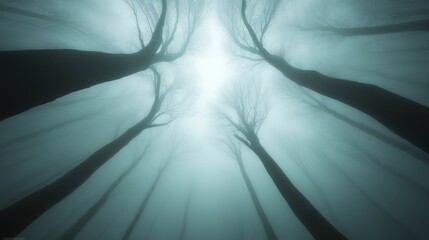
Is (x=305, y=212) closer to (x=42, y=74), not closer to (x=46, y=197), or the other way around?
(x=42, y=74)

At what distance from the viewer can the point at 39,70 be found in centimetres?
175

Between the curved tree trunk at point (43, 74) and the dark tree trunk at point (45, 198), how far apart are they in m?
2.41

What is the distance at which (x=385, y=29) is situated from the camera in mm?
9031

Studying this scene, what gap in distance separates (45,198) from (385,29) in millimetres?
13681

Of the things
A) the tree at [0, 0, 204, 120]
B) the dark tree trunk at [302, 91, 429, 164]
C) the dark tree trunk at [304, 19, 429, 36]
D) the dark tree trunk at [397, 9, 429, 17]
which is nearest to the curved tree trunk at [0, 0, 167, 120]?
the tree at [0, 0, 204, 120]

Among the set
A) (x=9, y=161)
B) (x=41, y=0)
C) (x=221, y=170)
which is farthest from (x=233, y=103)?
(x=221, y=170)

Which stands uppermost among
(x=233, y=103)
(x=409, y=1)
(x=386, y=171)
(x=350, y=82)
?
(x=409, y=1)

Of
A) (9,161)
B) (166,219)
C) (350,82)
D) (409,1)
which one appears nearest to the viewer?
(350,82)

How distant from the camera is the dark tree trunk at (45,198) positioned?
9.53 ft

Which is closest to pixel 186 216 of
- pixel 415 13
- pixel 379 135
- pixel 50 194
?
pixel 50 194

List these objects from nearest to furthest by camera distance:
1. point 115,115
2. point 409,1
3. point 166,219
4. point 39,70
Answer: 1. point 39,70
2. point 409,1
3. point 166,219
4. point 115,115

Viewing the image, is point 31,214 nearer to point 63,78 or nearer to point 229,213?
point 63,78

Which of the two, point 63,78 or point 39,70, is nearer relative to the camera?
point 39,70

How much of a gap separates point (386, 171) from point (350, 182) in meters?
2.82
